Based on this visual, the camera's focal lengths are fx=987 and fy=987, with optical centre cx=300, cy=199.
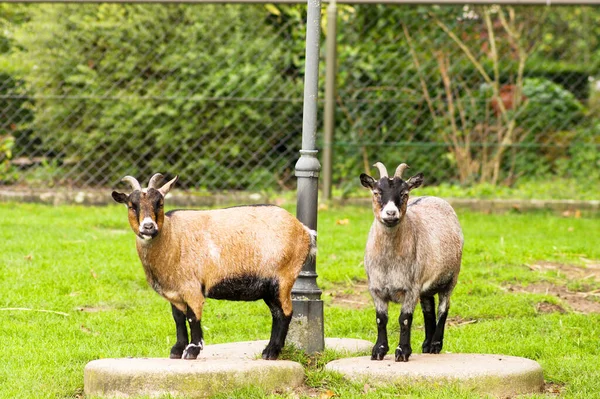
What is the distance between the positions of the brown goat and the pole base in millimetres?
374

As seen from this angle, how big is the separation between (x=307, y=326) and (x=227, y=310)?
1506 millimetres

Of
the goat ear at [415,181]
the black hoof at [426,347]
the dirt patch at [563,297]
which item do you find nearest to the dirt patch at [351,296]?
the dirt patch at [563,297]

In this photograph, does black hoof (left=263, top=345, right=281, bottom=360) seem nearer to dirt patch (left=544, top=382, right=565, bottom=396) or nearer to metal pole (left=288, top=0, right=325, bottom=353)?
metal pole (left=288, top=0, right=325, bottom=353)

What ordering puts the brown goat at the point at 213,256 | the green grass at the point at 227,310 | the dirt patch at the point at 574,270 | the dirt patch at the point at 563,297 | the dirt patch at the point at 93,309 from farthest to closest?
the dirt patch at the point at 574,270, the dirt patch at the point at 563,297, the dirt patch at the point at 93,309, the green grass at the point at 227,310, the brown goat at the point at 213,256

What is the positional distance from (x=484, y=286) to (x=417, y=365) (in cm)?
260

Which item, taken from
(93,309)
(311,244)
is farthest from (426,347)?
(93,309)

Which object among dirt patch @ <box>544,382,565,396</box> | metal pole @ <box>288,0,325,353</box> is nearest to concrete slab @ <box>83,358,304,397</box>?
metal pole @ <box>288,0,325,353</box>

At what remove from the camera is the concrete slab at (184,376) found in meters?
4.84

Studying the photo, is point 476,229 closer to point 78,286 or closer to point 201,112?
point 201,112

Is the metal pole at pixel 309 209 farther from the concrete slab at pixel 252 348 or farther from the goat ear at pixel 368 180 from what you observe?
the goat ear at pixel 368 180

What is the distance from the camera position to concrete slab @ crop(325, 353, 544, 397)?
5.03m

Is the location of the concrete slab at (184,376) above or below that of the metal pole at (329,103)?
below

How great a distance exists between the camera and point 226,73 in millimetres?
11391

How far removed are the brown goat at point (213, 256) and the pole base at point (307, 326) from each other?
1.23ft
